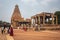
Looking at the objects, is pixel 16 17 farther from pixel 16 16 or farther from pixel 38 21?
pixel 38 21

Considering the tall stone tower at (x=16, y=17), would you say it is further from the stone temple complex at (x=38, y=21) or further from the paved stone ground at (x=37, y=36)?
the paved stone ground at (x=37, y=36)

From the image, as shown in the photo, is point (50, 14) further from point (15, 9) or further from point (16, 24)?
point (15, 9)

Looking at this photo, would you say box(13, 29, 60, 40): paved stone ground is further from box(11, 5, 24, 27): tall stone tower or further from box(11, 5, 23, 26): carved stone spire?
box(11, 5, 23, 26): carved stone spire

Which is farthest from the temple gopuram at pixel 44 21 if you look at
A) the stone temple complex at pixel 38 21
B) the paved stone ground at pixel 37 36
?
the paved stone ground at pixel 37 36

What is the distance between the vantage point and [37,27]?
102ft

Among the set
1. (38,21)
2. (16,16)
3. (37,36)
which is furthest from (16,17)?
(37,36)

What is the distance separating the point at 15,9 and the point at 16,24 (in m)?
14.3

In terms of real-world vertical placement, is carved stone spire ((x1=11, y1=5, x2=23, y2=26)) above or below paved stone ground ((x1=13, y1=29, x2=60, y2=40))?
above

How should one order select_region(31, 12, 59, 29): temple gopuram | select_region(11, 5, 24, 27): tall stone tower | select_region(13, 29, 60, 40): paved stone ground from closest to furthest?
select_region(13, 29, 60, 40): paved stone ground < select_region(31, 12, 59, 29): temple gopuram < select_region(11, 5, 24, 27): tall stone tower

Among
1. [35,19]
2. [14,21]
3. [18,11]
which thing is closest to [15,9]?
[18,11]

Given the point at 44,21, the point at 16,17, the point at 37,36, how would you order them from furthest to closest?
1. the point at 16,17
2. the point at 44,21
3. the point at 37,36

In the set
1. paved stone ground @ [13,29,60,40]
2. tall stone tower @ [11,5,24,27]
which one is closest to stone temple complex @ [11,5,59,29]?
tall stone tower @ [11,5,24,27]

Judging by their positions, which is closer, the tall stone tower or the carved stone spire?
the tall stone tower

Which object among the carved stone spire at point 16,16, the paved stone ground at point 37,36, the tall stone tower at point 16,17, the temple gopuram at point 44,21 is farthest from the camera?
the carved stone spire at point 16,16
